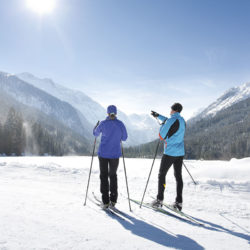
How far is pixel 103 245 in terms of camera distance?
2645 millimetres

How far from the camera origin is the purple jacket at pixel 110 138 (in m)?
4.95

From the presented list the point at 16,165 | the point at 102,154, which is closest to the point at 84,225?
the point at 102,154

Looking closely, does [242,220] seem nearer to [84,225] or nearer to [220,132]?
[84,225]

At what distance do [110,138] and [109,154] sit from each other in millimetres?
422

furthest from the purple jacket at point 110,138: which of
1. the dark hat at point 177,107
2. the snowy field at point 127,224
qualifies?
the dark hat at point 177,107

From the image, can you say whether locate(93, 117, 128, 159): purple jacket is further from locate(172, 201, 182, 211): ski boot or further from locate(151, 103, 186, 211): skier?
locate(172, 201, 182, 211): ski boot

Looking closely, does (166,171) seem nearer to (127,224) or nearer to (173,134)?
(173,134)

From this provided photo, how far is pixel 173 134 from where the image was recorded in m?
5.03

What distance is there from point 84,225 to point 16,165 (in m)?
A: 7.85

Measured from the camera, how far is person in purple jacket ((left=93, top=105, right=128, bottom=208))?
16.1 ft

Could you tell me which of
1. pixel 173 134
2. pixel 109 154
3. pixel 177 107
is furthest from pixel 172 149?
pixel 109 154

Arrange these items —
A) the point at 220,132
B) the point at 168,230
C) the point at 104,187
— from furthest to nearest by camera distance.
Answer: the point at 220,132 → the point at 104,187 → the point at 168,230

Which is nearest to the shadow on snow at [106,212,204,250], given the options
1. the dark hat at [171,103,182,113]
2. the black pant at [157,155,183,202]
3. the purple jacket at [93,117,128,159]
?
the black pant at [157,155,183,202]

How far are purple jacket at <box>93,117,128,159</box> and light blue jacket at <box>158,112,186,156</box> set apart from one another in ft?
3.77
